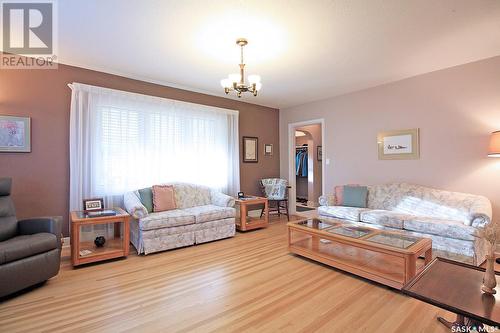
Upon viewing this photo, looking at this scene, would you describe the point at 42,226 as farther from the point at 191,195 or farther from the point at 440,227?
the point at 440,227

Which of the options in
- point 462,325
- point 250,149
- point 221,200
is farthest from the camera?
point 250,149

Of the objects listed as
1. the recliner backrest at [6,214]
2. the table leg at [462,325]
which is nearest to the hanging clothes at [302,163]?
the table leg at [462,325]

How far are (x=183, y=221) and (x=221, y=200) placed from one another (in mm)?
922

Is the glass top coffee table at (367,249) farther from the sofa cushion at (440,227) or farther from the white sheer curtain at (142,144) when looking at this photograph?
the white sheer curtain at (142,144)

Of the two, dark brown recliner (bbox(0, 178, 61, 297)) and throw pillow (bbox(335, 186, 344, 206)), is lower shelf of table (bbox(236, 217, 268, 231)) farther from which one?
dark brown recliner (bbox(0, 178, 61, 297))

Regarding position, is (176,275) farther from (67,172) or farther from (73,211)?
(67,172)

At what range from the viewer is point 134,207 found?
126 inches

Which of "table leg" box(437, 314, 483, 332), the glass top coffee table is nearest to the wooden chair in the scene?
the glass top coffee table

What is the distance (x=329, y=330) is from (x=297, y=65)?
3.17m

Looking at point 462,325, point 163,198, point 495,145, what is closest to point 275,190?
point 163,198

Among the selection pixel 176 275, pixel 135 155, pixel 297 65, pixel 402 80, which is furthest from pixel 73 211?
pixel 402 80

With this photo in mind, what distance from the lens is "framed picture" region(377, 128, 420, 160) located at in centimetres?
391

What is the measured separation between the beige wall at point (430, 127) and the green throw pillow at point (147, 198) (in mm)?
3531

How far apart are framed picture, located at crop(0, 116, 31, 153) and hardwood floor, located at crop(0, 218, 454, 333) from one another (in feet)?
5.28
